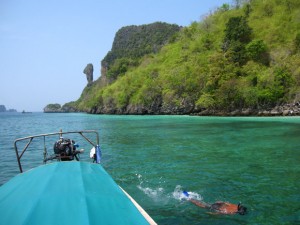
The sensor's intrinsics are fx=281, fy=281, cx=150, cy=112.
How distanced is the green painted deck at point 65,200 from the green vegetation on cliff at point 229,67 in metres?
61.1

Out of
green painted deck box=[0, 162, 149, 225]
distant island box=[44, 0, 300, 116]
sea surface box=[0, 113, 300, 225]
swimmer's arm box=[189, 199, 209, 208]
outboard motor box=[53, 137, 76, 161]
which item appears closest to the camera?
green painted deck box=[0, 162, 149, 225]

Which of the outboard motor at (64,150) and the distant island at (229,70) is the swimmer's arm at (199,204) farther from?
the distant island at (229,70)

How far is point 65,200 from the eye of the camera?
15.6 feet

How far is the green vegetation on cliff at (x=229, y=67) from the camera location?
64250 mm

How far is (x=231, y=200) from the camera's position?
398 inches

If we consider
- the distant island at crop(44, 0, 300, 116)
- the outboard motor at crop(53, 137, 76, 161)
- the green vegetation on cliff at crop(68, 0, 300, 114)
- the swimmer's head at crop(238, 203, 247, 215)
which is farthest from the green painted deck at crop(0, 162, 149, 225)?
the green vegetation on cliff at crop(68, 0, 300, 114)

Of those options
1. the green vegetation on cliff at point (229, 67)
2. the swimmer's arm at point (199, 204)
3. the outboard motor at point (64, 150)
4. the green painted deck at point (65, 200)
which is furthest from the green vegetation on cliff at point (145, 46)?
the green painted deck at point (65, 200)

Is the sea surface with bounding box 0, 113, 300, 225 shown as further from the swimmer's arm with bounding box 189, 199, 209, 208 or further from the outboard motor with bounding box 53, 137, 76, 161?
the outboard motor with bounding box 53, 137, 76, 161

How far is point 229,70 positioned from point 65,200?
74.4 meters

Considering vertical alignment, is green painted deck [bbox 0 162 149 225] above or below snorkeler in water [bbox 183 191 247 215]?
above

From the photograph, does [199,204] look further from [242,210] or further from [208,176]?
[208,176]

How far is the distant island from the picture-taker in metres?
63.3

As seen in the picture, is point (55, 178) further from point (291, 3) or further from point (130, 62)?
point (130, 62)

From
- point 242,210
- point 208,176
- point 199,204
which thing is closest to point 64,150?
point 199,204
